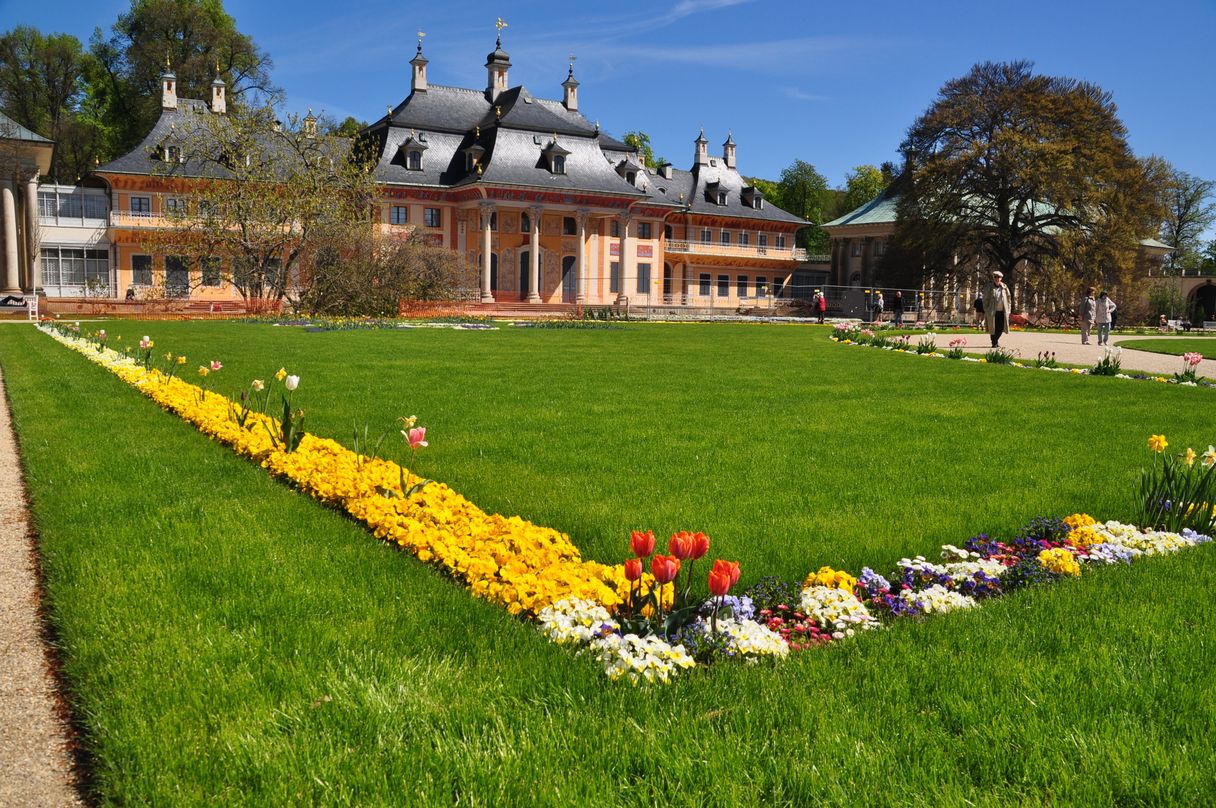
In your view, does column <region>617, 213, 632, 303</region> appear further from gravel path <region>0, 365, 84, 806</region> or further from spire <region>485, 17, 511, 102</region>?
gravel path <region>0, 365, 84, 806</region>

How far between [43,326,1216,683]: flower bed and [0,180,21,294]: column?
146 ft

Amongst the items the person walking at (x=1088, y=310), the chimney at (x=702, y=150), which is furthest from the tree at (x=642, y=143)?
the person walking at (x=1088, y=310)

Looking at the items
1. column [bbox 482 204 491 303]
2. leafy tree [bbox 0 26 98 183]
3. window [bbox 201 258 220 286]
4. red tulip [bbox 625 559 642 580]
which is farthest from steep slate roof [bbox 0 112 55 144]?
red tulip [bbox 625 559 642 580]

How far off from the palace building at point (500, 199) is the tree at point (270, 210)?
683 cm

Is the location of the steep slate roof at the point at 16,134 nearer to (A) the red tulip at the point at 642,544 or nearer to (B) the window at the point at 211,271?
(B) the window at the point at 211,271

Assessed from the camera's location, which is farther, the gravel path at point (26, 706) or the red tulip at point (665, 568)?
the red tulip at point (665, 568)

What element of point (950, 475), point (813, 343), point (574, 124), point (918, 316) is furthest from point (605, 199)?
point (950, 475)

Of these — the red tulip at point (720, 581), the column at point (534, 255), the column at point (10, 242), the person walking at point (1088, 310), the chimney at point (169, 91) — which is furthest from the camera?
the column at point (534, 255)

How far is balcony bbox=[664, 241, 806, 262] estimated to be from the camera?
63.2 m

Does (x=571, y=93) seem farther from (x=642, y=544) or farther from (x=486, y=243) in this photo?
(x=642, y=544)

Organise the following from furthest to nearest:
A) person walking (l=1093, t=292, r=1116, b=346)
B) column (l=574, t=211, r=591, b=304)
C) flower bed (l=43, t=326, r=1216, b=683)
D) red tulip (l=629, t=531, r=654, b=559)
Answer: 1. column (l=574, t=211, r=591, b=304)
2. person walking (l=1093, t=292, r=1116, b=346)
3. flower bed (l=43, t=326, r=1216, b=683)
4. red tulip (l=629, t=531, r=654, b=559)

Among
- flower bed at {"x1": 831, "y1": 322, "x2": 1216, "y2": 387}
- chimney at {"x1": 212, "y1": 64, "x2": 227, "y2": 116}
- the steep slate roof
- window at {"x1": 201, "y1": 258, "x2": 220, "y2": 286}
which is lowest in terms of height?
flower bed at {"x1": 831, "y1": 322, "x2": 1216, "y2": 387}

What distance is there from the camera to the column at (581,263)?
5443cm

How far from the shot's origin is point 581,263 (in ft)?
181
